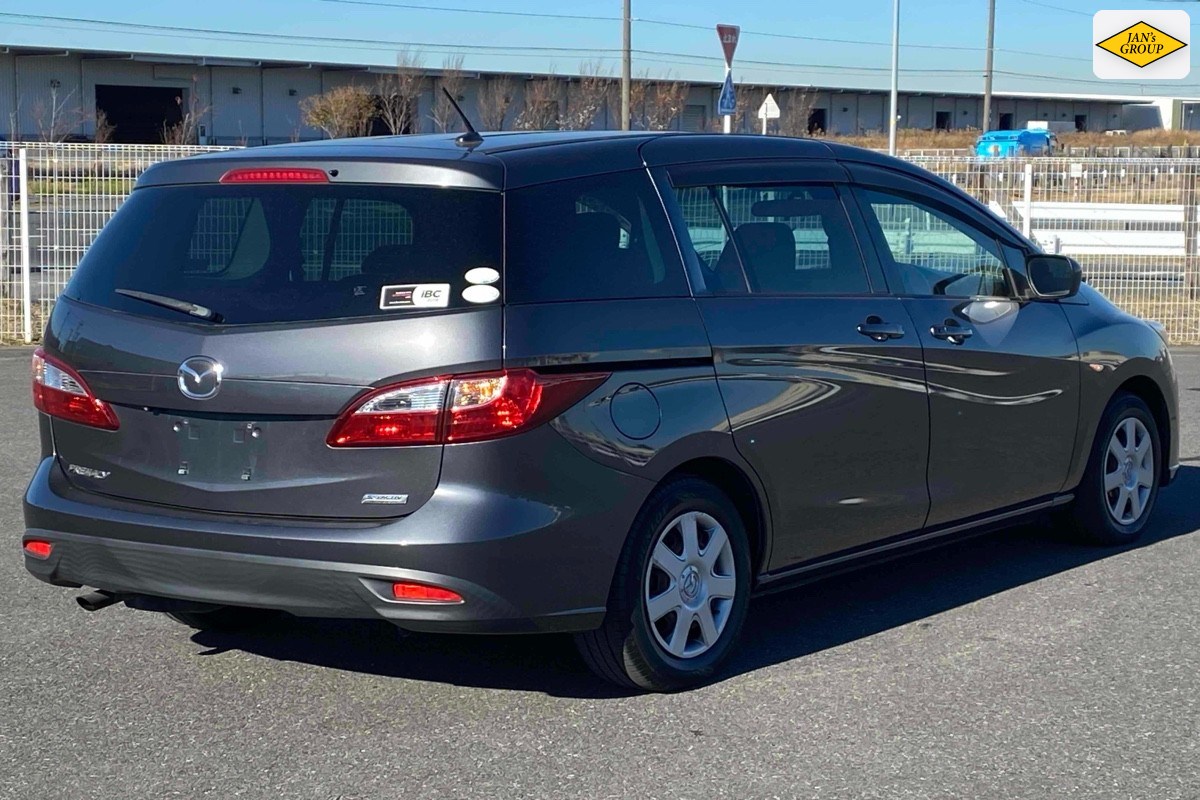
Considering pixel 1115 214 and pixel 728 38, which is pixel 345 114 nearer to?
pixel 728 38

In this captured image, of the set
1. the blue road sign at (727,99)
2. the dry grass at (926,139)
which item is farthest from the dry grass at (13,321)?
the dry grass at (926,139)

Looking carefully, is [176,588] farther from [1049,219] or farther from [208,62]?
[208,62]

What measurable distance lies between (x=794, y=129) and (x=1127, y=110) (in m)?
47.7

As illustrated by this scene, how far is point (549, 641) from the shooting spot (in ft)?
17.5

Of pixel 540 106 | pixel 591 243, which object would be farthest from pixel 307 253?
pixel 540 106

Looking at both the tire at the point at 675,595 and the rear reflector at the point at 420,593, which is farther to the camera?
the tire at the point at 675,595

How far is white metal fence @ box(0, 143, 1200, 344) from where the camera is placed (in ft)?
44.8

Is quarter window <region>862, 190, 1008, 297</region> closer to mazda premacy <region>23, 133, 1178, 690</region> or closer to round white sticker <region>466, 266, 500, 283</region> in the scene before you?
mazda premacy <region>23, 133, 1178, 690</region>

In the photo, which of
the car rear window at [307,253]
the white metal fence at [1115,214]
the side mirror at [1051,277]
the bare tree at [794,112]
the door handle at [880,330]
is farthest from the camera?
the bare tree at [794,112]

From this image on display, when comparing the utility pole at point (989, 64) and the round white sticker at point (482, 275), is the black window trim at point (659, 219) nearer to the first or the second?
the round white sticker at point (482, 275)

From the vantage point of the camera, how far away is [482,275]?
4.28 metres

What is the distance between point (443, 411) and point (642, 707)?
3.74 feet

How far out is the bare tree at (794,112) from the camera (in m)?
54.5

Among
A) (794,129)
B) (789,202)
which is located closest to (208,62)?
(794,129)
